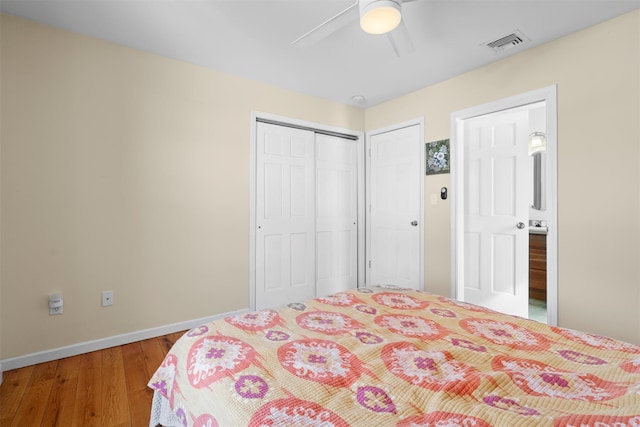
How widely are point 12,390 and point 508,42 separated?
3.97 metres

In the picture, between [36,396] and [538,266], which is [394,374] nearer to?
[36,396]

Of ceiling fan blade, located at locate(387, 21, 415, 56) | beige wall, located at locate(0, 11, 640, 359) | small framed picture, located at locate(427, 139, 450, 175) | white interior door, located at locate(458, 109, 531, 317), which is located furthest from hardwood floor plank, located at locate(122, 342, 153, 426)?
small framed picture, located at locate(427, 139, 450, 175)

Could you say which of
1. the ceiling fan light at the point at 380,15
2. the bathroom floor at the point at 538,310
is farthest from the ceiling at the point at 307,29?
the bathroom floor at the point at 538,310

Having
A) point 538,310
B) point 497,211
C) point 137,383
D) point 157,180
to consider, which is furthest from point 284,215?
point 538,310

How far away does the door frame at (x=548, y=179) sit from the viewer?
93.1 inches

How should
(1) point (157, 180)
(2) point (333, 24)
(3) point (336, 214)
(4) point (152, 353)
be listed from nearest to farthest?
(2) point (333, 24), (4) point (152, 353), (1) point (157, 180), (3) point (336, 214)

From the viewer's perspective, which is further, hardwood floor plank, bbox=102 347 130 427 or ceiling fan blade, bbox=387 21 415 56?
ceiling fan blade, bbox=387 21 415 56

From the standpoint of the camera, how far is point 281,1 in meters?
1.91

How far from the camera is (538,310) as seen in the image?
129 inches

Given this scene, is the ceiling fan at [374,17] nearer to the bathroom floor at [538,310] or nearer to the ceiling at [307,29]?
the ceiling at [307,29]

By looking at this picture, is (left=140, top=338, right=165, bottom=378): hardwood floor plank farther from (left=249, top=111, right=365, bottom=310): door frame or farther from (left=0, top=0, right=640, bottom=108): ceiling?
(left=0, top=0, right=640, bottom=108): ceiling

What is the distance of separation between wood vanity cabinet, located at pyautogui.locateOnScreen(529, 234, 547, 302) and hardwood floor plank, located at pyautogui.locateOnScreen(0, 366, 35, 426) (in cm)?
443

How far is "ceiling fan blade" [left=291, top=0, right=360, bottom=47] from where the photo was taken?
1616 millimetres

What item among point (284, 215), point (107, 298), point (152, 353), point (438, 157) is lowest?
point (152, 353)
